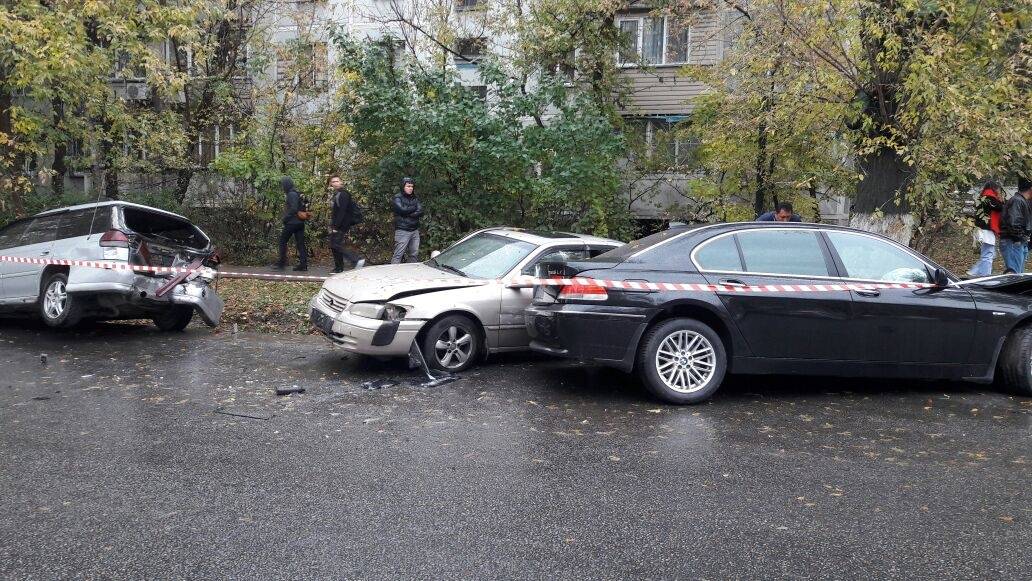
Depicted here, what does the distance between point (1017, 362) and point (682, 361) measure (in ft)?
10.5

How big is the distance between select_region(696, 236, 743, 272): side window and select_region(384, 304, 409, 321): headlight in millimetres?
2706

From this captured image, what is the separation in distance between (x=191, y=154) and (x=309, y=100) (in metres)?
3.08

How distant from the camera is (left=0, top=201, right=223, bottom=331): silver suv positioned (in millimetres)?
9891

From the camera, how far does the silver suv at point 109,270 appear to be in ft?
32.4

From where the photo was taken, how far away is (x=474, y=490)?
16.6 feet

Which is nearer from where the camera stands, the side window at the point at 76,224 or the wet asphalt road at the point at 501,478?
the wet asphalt road at the point at 501,478

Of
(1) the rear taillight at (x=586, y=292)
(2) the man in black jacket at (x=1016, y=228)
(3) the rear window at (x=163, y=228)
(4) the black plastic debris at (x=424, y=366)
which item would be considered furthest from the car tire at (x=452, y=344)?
(2) the man in black jacket at (x=1016, y=228)

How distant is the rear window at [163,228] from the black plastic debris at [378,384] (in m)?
4.10

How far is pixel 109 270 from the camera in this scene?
982 cm

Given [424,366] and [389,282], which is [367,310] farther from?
[424,366]

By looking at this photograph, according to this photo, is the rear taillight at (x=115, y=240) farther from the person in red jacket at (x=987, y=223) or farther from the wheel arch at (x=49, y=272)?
the person in red jacket at (x=987, y=223)

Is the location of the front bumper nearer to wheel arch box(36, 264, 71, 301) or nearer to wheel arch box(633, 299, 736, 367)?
wheel arch box(633, 299, 736, 367)

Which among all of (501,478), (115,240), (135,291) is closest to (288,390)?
(501,478)

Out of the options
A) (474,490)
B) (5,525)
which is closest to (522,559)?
(474,490)
